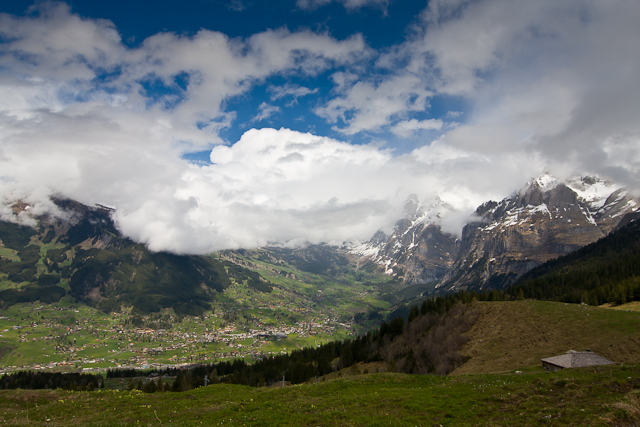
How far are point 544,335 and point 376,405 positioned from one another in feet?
186

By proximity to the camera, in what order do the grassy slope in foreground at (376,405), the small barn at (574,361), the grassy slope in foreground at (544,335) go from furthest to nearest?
1. the grassy slope in foreground at (544,335)
2. the small barn at (574,361)
3. the grassy slope in foreground at (376,405)

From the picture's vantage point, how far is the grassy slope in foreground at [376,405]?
25.6 meters

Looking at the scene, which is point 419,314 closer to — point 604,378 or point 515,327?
point 515,327

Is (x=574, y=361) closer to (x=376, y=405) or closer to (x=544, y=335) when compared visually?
(x=544, y=335)

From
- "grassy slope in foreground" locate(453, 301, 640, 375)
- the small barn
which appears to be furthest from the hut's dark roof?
"grassy slope in foreground" locate(453, 301, 640, 375)

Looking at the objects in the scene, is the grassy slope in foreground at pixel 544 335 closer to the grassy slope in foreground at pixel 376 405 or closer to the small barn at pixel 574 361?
the small barn at pixel 574 361

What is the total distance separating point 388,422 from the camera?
85.0 ft

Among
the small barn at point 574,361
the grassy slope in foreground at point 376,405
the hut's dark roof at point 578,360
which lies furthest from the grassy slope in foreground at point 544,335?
the grassy slope in foreground at point 376,405

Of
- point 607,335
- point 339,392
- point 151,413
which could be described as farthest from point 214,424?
point 607,335

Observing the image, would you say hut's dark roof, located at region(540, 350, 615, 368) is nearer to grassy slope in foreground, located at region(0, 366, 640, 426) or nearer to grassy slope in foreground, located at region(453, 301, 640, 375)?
grassy slope in foreground, located at region(453, 301, 640, 375)

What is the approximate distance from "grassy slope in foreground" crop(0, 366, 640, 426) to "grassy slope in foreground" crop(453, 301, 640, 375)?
23.4 metres

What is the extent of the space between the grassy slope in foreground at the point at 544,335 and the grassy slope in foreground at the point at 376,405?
23371 millimetres

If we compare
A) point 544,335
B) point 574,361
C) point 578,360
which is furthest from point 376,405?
point 544,335

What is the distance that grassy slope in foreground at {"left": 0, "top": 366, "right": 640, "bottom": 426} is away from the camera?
25.6 meters
